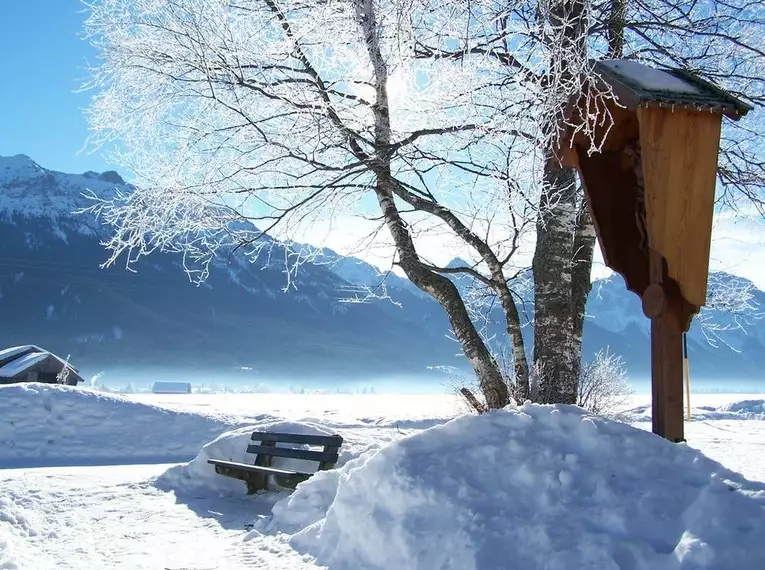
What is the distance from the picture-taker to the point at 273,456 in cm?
757

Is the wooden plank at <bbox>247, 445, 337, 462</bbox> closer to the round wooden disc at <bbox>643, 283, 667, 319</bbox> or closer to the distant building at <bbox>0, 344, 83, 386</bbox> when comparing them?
the round wooden disc at <bbox>643, 283, 667, 319</bbox>

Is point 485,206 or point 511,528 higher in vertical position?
point 485,206

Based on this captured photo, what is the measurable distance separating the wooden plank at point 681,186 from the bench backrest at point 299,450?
4.53 metres

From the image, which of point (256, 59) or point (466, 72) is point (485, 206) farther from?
point (256, 59)

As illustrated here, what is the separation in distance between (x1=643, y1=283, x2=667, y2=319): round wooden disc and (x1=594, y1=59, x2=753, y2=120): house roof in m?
1.09

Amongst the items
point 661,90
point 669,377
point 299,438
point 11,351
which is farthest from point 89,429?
point 661,90

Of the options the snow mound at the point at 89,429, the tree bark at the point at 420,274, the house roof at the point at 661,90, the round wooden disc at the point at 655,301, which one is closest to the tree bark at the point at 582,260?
the tree bark at the point at 420,274

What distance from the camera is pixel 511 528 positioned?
326cm

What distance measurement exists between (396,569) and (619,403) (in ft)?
30.7

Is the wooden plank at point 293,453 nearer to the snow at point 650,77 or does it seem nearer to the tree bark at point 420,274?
the tree bark at point 420,274

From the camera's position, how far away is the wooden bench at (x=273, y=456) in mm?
6875

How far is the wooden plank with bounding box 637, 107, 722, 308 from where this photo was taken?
12.7 ft

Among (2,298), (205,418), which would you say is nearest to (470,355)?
(205,418)

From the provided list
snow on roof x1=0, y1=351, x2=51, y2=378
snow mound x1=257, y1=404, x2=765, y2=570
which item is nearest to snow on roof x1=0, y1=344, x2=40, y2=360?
snow on roof x1=0, y1=351, x2=51, y2=378
